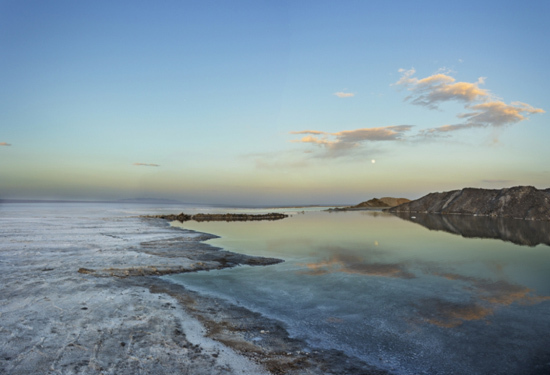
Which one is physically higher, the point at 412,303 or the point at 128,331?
the point at 128,331

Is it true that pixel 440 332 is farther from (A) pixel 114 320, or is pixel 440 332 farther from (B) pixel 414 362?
→ (A) pixel 114 320

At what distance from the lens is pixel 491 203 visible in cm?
6100

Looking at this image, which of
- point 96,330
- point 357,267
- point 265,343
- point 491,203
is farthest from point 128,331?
point 491,203

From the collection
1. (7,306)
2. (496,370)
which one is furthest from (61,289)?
(496,370)

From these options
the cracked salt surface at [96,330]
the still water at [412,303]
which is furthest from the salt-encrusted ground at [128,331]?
the still water at [412,303]

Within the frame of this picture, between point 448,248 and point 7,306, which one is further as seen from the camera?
point 448,248

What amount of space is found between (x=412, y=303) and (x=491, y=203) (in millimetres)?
63742

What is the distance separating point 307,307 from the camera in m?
9.79

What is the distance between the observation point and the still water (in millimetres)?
6664

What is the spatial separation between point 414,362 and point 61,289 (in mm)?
11202

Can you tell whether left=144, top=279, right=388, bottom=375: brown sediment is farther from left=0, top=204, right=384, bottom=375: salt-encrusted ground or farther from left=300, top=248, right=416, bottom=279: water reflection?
left=300, top=248, right=416, bottom=279: water reflection

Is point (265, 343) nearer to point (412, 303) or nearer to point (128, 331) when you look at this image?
point (128, 331)

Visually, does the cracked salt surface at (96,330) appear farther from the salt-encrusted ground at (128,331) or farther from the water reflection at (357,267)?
the water reflection at (357,267)

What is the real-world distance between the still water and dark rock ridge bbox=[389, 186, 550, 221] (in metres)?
42.0
